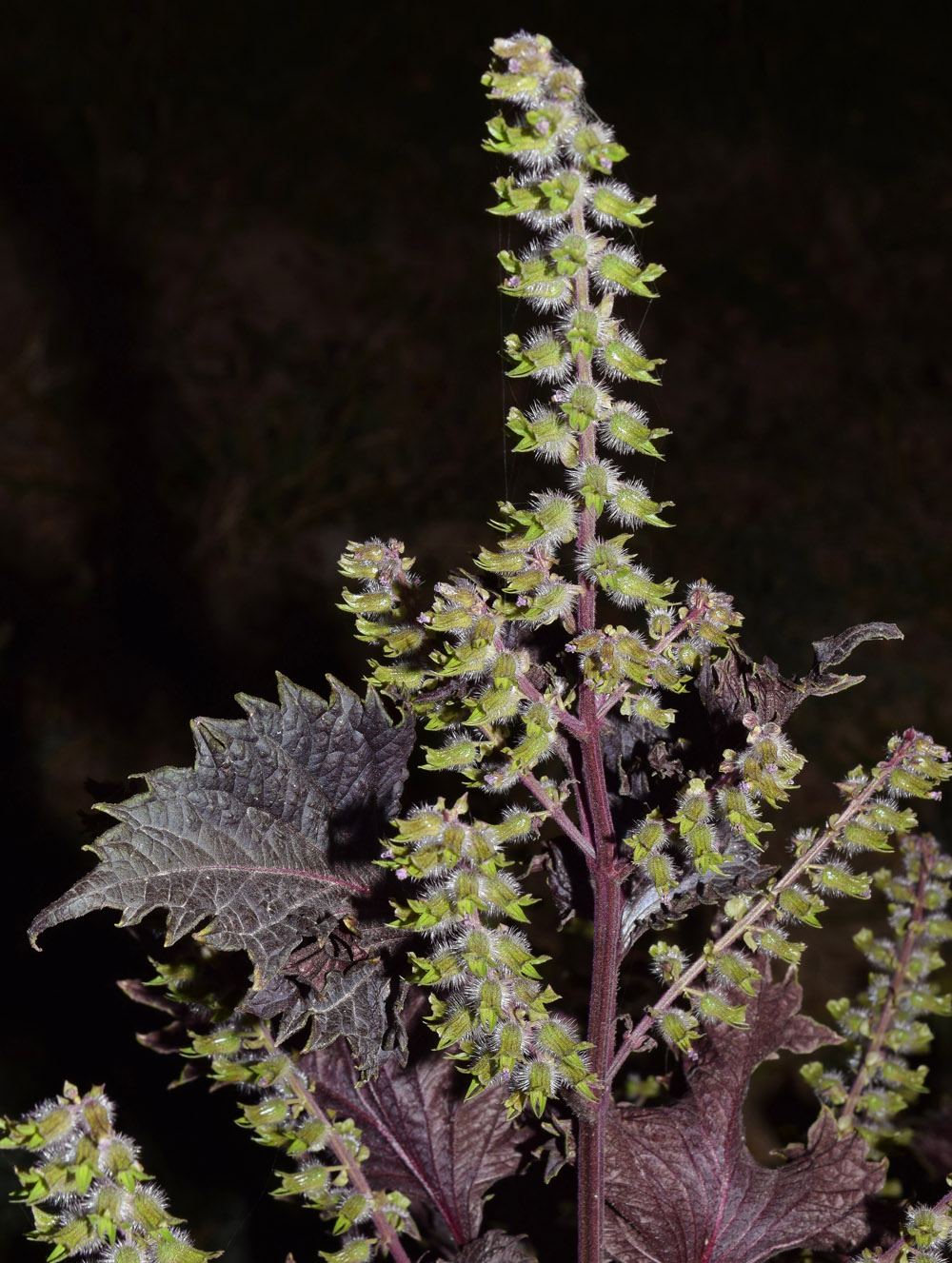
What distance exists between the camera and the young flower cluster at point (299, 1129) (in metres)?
0.70

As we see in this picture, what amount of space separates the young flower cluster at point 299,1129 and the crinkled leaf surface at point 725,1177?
0.51 feet

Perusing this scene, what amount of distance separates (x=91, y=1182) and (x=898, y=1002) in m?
0.62

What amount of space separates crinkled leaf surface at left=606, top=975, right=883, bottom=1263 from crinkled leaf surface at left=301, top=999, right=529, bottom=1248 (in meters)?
0.09

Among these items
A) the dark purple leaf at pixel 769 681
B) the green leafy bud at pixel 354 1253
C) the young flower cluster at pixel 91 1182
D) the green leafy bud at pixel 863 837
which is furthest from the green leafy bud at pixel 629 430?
the green leafy bud at pixel 354 1253

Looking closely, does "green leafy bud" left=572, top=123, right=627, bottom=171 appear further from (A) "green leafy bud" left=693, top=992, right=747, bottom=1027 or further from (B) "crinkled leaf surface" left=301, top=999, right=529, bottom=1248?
(B) "crinkled leaf surface" left=301, top=999, right=529, bottom=1248

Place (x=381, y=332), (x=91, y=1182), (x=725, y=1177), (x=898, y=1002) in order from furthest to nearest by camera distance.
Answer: (x=381, y=332), (x=898, y=1002), (x=725, y=1177), (x=91, y=1182)

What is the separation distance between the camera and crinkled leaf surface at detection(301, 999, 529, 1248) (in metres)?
0.80

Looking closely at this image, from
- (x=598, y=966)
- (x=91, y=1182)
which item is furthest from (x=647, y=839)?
(x=91, y=1182)

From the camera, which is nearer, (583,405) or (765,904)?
(583,405)

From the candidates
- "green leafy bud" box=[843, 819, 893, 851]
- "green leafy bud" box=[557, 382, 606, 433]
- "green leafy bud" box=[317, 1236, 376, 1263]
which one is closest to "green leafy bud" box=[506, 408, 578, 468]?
"green leafy bud" box=[557, 382, 606, 433]

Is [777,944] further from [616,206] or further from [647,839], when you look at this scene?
[616,206]

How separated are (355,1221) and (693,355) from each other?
2632mm

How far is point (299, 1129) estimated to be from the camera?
28.1 inches

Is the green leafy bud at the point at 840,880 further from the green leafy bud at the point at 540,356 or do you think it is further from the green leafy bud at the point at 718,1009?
the green leafy bud at the point at 540,356
